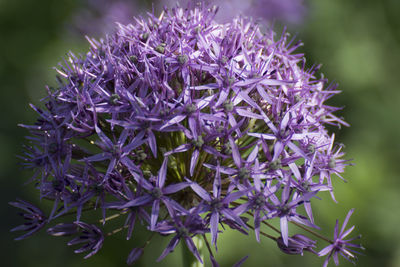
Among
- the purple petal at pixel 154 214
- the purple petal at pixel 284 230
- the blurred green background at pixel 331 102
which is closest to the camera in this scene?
the purple petal at pixel 154 214

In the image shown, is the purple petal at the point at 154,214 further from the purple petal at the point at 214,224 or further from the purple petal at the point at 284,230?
the purple petal at the point at 284,230

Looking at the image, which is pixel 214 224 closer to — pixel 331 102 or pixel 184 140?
pixel 184 140

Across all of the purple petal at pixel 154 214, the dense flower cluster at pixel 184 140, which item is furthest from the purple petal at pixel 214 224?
the purple petal at pixel 154 214

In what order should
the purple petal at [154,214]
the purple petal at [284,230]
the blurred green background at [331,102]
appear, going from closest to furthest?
the purple petal at [154,214], the purple petal at [284,230], the blurred green background at [331,102]

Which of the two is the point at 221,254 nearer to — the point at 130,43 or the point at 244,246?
the point at 244,246

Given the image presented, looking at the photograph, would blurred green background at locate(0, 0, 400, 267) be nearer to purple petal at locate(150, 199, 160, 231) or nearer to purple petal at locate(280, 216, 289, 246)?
purple petal at locate(280, 216, 289, 246)

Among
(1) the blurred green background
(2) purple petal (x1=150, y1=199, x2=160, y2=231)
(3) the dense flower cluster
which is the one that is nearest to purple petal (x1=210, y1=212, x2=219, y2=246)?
(3) the dense flower cluster
